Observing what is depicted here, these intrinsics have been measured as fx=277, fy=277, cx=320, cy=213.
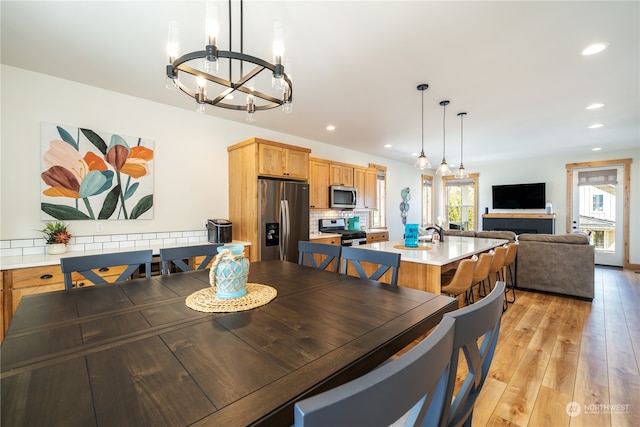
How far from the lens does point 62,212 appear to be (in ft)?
9.04

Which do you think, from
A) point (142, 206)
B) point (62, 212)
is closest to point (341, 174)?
point (142, 206)

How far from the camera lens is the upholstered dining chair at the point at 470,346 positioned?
0.69 meters

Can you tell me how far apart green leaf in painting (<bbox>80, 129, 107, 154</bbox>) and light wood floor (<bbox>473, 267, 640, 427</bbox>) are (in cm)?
404

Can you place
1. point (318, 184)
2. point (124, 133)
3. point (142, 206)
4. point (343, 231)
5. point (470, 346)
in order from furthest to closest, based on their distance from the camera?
1. point (343, 231)
2. point (318, 184)
3. point (142, 206)
4. point (124, 133)
5. point (470, 346)

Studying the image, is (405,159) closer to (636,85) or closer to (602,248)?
(636,85)

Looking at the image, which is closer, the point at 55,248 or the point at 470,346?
the point at 470,346

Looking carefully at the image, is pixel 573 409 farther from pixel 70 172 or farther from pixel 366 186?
pixel 366 186

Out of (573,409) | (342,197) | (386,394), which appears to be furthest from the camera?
(342,197)

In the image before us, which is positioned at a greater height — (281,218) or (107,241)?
(281,218)

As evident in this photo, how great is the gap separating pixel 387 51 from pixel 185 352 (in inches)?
97.5

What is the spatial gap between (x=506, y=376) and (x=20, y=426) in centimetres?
272

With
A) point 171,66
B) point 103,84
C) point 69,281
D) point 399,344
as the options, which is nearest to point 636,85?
point 399,344

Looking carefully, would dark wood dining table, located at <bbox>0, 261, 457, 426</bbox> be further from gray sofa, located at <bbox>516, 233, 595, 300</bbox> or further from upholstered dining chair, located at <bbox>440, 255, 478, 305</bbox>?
gray sofa, located at <bbox>516, 233, 595, 300</bbox>

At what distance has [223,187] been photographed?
3957 millimetres
